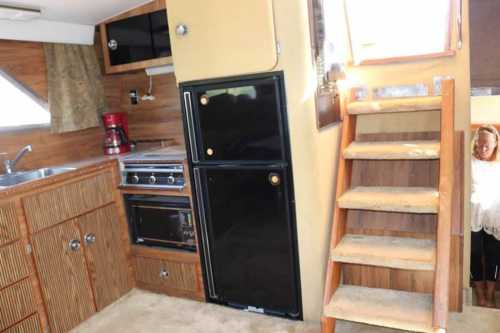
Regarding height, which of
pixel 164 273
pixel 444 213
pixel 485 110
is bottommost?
pixel 164 273

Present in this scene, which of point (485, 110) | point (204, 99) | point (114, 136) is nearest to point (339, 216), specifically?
point (204, 99)

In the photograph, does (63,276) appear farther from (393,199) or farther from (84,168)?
(393,199)

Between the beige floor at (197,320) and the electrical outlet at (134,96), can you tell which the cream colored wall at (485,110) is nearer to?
the beige floor at (197,320)

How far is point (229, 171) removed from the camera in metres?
2.38

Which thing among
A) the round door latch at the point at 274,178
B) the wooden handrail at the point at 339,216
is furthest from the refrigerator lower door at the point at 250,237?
the wooden handrail at the point at 339,216

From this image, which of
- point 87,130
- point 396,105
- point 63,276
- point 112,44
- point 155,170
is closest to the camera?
point 396,105

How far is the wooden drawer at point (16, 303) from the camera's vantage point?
2.10m

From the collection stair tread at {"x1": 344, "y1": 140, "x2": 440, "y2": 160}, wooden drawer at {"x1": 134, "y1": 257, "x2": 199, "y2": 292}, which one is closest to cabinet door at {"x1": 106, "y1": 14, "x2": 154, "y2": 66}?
wooden drawer at {"x1": 134, "y1": 257, "x2": 199, "y2": 292}

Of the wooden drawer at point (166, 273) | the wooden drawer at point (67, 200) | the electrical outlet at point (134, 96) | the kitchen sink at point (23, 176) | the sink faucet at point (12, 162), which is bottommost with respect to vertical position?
the wooden drawer at point (166, 273)

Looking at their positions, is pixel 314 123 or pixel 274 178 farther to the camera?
pixel 274 178

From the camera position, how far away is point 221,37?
2.23 meters

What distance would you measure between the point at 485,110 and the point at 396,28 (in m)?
1.67

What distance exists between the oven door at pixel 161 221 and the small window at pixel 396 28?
4.85 feet

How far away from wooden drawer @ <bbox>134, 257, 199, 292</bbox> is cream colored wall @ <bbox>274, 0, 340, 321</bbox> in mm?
808
